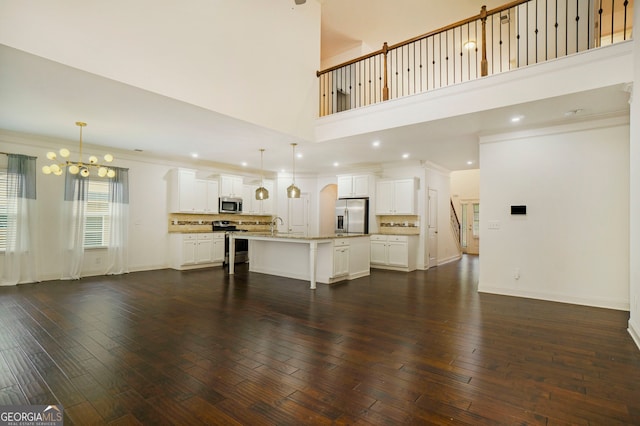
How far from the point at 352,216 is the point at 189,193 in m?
4.42

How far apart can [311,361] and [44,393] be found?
1989 mm

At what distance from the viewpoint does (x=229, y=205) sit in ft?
29.1

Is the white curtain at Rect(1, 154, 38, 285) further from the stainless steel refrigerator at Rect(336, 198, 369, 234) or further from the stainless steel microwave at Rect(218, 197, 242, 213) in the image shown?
the stainless steel refrigerator at Rect(336, 198, 369, 234)

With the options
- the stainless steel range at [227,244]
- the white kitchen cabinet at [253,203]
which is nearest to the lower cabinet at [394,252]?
the stainless steel range at [227,244]

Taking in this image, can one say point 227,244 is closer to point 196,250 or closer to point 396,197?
point 196,250

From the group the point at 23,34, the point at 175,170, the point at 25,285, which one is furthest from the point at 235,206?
the point at 23,34

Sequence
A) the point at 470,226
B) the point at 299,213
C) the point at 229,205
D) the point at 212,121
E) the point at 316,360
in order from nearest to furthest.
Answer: the point at 316,360
the point at 212,121
the point at 229,205
the point at 299,213
the point at 470,226

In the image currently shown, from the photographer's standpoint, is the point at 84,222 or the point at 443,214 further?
the point at 443,214

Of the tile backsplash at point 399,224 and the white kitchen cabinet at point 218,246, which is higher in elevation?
the tile backsplash at point 399,224

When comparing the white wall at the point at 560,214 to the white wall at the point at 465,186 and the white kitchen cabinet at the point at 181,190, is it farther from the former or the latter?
the white wall at the point at 465,186

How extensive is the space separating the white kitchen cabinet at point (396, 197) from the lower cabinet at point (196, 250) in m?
4.46

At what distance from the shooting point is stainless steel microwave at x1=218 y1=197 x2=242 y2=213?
8680mm

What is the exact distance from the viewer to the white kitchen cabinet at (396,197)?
783 centimetres

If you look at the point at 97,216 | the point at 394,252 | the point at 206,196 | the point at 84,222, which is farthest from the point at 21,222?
the point at 394,252
